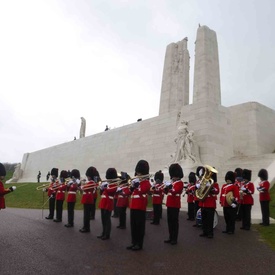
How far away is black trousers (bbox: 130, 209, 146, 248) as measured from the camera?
6.16 meters

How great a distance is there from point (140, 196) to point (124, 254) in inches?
53.8

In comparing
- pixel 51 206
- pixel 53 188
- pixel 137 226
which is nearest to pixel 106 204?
pixel 137 226

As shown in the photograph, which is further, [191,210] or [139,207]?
[191,210]

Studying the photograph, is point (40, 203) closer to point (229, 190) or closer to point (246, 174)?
point (246, 174)

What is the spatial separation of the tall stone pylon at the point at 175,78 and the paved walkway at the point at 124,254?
18091 millimetres

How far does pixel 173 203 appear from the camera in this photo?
7062 millimetres

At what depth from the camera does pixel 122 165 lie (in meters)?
24.1

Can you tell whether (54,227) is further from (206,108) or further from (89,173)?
(206,108)

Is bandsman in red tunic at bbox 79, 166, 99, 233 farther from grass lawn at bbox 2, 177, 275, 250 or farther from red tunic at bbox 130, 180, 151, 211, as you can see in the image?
grass lawn at bbox 2, 177, 275, 250

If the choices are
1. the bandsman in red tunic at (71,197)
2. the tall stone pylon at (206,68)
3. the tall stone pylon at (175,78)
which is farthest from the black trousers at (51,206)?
the tall stone pylon at (175,78)

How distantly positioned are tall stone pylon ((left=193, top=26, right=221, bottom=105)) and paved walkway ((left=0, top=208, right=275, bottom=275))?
552 inches

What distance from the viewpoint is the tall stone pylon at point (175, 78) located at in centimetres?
2536

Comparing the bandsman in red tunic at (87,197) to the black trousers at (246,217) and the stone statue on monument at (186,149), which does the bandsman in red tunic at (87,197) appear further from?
the stone statue on monument at (186,149)

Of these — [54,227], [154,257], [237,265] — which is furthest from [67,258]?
[54,227]
